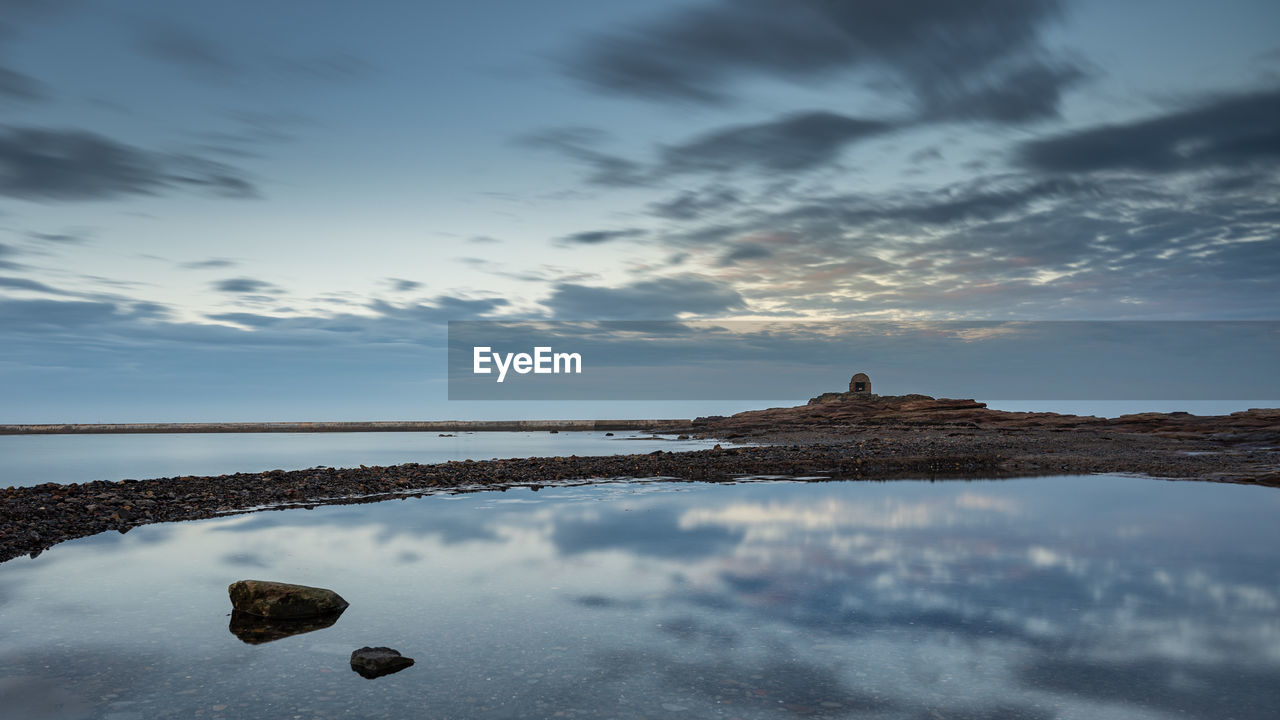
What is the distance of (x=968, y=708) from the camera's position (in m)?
9.05

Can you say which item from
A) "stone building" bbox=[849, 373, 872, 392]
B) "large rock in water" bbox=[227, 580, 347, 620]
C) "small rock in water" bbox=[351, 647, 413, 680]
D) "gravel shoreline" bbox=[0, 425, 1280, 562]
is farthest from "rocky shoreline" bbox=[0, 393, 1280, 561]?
"stone building" bbox=[849, 373, 872, 392]

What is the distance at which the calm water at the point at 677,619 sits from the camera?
945 centimetres

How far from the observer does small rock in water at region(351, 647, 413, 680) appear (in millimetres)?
10367

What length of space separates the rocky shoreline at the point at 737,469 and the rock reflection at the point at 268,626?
34.3 feet

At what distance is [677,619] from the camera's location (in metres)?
13.3

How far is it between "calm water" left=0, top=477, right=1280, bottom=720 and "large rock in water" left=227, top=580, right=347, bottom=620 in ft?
1.94

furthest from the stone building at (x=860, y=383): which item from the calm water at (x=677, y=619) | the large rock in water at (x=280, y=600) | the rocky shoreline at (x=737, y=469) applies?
the large rock in water at (x=280, y=600)

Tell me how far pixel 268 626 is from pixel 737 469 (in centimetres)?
3431

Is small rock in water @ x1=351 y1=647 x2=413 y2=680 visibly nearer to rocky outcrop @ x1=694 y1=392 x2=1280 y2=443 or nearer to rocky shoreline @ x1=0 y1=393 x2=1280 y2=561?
rocky shoreline @ x1=0 y1=393 x2=1280 y2=561

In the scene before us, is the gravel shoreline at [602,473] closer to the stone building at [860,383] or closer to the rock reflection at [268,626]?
the rock reflection at [268,626]

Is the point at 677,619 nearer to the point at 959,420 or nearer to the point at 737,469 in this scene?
the point at 737,469

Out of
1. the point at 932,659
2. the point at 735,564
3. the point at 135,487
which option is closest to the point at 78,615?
the point at 735,564

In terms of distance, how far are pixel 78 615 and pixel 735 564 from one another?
13.2m

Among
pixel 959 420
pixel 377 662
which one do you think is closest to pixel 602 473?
pixel 377 662
